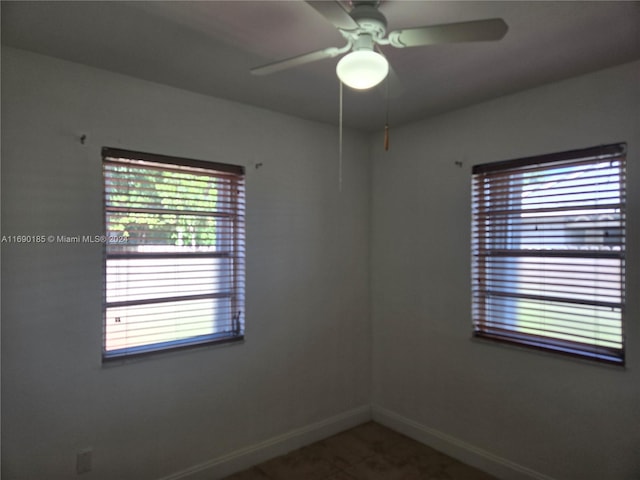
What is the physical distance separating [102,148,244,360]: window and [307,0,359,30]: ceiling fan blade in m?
1.50

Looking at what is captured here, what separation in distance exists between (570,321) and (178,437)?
7.97ft

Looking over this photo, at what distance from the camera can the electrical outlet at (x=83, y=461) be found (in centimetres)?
219

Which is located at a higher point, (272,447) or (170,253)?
(170,253)

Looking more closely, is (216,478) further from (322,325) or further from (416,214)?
(416,214)

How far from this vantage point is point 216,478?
2.65m

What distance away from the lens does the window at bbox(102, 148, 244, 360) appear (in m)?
2.34

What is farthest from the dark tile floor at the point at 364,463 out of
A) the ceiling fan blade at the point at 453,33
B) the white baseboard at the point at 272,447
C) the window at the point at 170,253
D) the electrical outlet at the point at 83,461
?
the ceiling fan blade at the point at 453,33

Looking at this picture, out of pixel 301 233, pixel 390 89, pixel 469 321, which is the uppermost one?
pixel 390 89

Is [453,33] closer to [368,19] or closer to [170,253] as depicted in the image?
[368,19]

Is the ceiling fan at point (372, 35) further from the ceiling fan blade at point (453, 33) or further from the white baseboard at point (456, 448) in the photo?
the white baseboard at point (456, 448)

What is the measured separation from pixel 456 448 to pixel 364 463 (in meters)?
0.66

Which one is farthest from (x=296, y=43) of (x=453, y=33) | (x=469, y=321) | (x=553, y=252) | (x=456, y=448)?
(x=456, y=448)

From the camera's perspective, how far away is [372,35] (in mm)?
1516

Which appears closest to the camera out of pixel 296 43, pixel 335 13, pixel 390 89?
pixel 335 13
